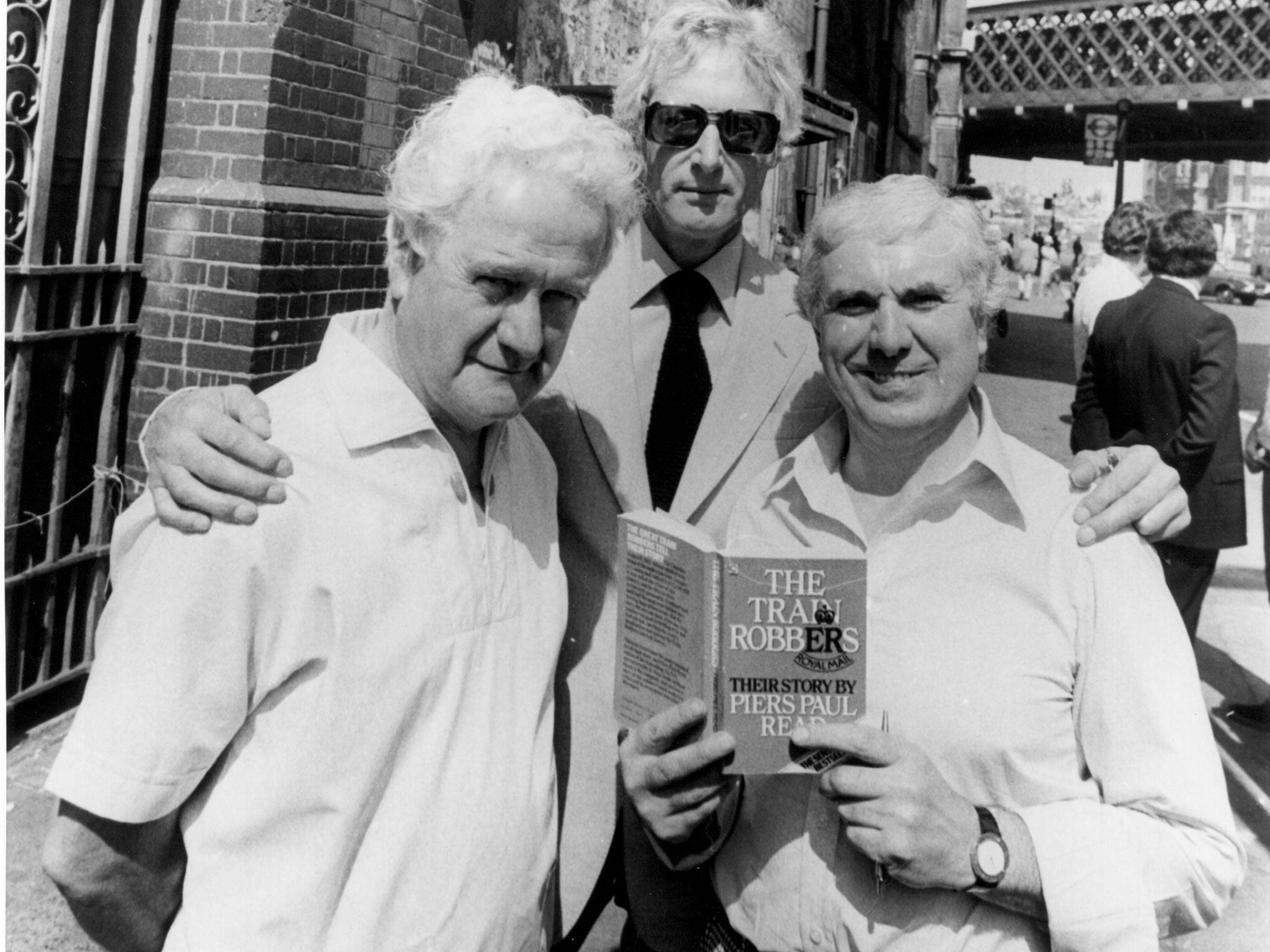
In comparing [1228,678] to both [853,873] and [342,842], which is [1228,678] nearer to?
[853,873]

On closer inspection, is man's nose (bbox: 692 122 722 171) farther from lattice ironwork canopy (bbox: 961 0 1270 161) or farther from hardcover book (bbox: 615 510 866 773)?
lattice ironwork canopy (bbox: 961 0 1270 161)

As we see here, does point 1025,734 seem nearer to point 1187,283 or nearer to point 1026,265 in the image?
point 1187,283

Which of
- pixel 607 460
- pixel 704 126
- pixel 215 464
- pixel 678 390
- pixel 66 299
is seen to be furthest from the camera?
pixel 66 299

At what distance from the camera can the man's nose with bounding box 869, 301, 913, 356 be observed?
1.76 m

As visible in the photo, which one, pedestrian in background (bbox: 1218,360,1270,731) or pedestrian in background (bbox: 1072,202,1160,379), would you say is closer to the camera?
pedestrian in background (bbox: 1218,360,1270,731)

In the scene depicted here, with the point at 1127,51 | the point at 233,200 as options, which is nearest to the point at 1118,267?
the point at 233,200

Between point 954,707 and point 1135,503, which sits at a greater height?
point 1135,503

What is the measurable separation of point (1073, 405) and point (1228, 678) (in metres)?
1.59

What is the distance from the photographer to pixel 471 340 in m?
1.65

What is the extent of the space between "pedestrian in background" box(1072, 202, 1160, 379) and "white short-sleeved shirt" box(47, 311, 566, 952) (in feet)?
20.3

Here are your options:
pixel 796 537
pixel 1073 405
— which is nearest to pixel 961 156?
pixel 1073 405

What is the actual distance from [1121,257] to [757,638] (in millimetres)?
6524

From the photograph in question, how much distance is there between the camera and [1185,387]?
4938 mm

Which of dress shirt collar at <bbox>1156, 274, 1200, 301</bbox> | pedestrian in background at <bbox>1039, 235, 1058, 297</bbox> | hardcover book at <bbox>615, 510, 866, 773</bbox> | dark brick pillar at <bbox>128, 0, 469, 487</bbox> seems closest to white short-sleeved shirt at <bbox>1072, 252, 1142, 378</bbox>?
dress shirt collar at <bbox>1156, 274, 1200, 301</bbox>
